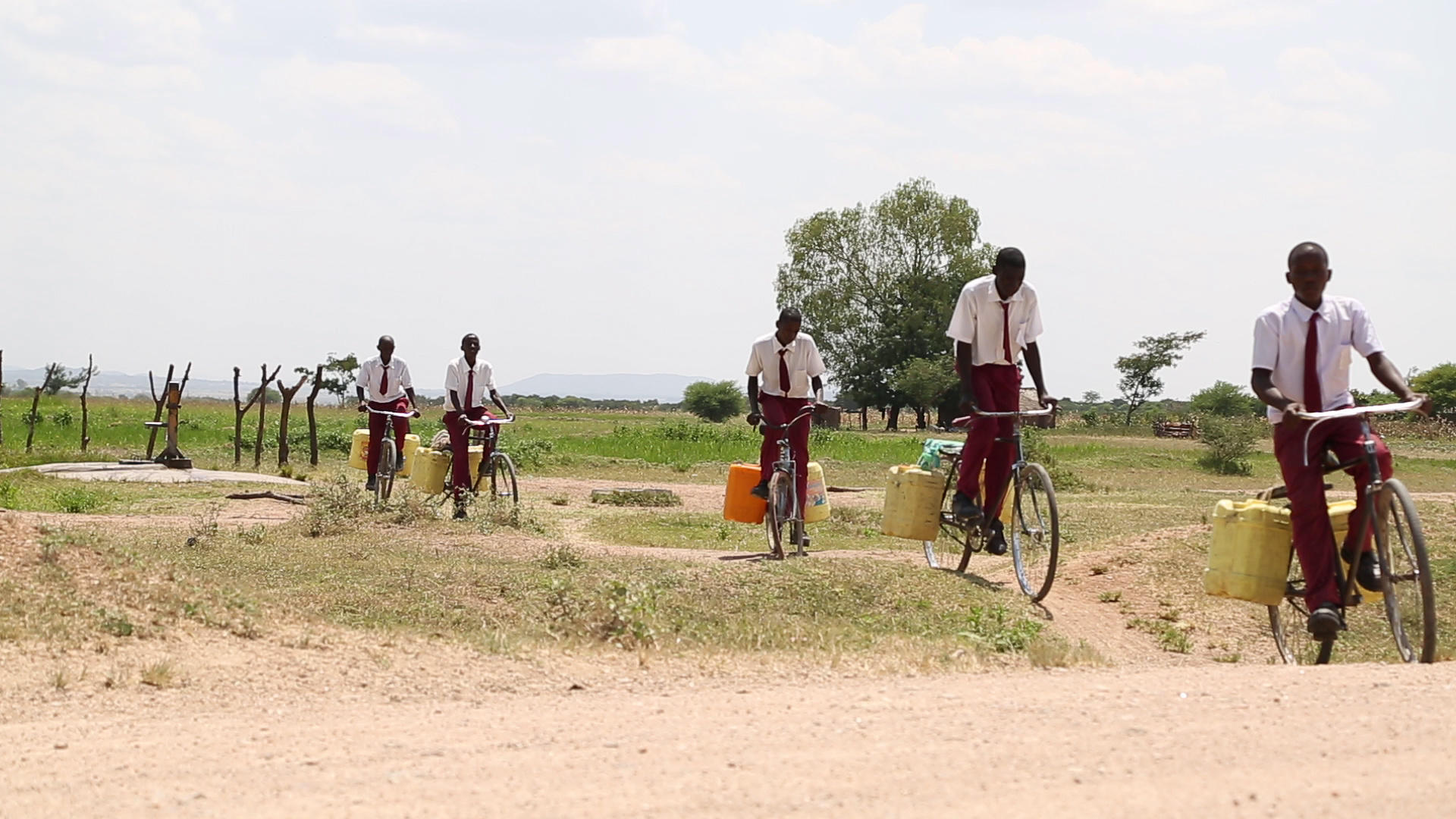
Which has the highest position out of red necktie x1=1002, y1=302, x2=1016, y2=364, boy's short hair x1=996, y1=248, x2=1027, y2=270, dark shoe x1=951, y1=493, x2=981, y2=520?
boy's short hair x1=996, y1=248, x2=1027, y2=270

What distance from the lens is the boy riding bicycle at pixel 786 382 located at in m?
11.7

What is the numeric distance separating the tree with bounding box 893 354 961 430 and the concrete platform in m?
44.8

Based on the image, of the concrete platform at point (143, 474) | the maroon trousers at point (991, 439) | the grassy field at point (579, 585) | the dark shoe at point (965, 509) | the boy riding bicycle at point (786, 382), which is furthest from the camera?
the concrete platform at point (143, 474)

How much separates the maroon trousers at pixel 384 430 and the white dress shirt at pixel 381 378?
0.06 m

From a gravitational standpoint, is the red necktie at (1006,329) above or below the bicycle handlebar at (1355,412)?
above

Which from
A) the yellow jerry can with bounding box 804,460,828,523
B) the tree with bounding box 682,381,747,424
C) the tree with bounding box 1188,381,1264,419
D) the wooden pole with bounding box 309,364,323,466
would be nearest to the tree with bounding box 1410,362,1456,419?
the tree with bounding box 1188,381,1264,419

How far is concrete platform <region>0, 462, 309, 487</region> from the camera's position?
2053 centimetres

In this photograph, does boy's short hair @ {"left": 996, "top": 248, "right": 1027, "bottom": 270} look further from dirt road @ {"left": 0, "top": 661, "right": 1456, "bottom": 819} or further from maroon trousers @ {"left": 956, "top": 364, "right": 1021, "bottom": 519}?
dirt road @ {"left": 0, "top": 661, "right": 1456, "bottom": 819}

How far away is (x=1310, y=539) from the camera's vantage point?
683 cm

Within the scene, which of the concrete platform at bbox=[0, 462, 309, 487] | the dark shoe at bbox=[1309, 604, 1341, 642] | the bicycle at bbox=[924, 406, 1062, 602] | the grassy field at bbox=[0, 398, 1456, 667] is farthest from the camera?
the concrete platform at bbox=[0, 462, 309, 487]

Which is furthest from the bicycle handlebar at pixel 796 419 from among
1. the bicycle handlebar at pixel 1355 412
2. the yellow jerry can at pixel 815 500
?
the bicycle handlebar at pixel 1355 412

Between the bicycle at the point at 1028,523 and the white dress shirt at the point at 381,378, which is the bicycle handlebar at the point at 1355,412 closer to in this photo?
the bicycle at the point at 1028,523

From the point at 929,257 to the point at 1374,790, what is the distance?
2576 inches

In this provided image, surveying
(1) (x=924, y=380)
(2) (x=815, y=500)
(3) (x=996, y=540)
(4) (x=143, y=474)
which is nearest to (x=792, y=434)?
(2) (x=815, y=500)
